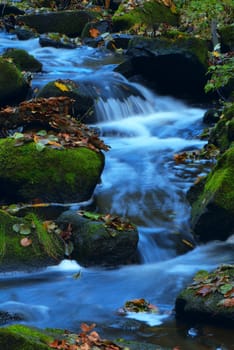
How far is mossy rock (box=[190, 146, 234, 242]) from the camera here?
6.61 metres

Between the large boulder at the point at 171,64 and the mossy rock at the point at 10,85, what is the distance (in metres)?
3.15

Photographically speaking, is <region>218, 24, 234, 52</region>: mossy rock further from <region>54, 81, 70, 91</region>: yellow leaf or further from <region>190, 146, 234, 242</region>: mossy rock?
<region>190, 146, 234, 242</region>: mossy rock

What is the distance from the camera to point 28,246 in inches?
239

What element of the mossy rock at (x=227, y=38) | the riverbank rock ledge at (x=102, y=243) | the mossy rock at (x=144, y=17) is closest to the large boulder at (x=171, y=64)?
the mossy rock at (x=227, y=38)

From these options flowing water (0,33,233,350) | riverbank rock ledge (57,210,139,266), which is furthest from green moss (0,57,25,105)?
riverbank rock ledge (57,210,139,266)

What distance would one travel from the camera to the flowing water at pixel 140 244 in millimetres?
4969

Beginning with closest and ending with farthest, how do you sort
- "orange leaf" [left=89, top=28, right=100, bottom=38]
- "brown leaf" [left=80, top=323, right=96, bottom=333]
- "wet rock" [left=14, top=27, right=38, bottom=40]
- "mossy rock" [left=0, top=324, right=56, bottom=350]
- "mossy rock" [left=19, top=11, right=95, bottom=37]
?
"mossy rock" [left=0, top=324, right=56, bottom=350] < "brown leaf" [left=80, top=323, right=96, bottom=333] < "wet rock" [left=14, top=27, right=38, bottom=40] < "orange leaf" [left=89, top=28, right=100, bottom=38] < "mossy rock" [left=19, top=11, right=95, bottom=37]

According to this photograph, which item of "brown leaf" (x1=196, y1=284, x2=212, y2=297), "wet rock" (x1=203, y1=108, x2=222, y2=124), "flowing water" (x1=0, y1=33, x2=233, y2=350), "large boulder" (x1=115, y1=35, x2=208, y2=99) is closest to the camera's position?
"brown leaf" (x1=196, y1=284, x2=212, y2=297)

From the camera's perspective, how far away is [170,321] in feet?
16.2

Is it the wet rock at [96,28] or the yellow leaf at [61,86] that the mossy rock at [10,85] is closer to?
the yellow leaf at [61,86]

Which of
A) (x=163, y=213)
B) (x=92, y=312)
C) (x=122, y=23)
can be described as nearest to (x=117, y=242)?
(x=92, y=312)

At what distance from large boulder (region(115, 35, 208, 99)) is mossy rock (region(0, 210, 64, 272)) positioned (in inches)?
290

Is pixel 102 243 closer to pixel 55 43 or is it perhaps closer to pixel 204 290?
pixel 204 290

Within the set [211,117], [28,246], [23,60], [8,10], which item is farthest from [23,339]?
[8,10]
